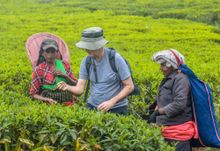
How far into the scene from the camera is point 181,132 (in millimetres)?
4879

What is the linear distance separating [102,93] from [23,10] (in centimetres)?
1426

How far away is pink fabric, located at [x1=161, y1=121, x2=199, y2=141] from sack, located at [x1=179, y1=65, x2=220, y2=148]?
7 cm

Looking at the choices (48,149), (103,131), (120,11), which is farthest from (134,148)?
(120,11)

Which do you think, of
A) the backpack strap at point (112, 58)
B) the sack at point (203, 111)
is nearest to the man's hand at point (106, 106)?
the backpack strap at point (112, 58)

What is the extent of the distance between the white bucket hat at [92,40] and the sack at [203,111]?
2.59ft

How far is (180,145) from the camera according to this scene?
485 cm

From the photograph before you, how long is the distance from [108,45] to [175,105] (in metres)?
5.87

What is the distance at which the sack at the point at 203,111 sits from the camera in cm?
483

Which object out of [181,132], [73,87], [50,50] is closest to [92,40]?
[73,87]

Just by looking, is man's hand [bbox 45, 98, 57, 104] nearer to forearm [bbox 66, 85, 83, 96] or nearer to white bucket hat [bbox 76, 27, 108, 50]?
forearm [bbox 66, 85, 83, 96]

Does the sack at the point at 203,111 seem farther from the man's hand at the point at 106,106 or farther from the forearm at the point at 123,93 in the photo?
the man's hand at the point at 106,106

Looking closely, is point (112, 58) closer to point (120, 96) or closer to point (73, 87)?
point (120, 96)

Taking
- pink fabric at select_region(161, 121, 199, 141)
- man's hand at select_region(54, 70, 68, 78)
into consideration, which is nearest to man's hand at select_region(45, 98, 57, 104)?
man's hand at select_region(54, 70, 68, 78)

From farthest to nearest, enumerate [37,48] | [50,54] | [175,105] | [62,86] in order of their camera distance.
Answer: [37,48], [50,54], [62,86], [175,105]
